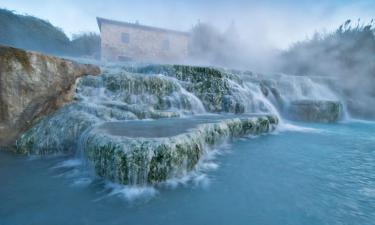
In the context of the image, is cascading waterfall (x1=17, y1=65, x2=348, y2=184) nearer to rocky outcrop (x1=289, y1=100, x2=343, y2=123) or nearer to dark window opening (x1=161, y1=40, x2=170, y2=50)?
rocky outcrop (x1=289, y1=100, x2=343, y2=123)

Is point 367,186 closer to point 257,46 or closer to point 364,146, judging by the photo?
point 364,146

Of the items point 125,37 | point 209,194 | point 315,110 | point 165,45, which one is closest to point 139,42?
point 125,37

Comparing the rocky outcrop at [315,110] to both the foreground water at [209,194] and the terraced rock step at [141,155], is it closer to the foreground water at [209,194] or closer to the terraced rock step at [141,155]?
the foreground water at [209,194]

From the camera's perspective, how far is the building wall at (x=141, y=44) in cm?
1684

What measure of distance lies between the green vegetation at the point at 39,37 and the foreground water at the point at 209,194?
760 inches

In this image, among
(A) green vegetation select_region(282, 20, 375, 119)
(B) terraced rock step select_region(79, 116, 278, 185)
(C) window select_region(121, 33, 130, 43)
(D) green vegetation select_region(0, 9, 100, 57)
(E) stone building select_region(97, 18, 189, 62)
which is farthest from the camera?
(D) green vegetation select_region(0, 9, 100, 57)

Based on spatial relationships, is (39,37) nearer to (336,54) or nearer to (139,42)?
(139,42)

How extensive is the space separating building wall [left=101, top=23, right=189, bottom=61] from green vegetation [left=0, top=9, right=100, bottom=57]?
12.0ft

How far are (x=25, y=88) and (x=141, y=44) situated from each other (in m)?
14.9

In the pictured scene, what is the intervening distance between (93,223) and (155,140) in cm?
103

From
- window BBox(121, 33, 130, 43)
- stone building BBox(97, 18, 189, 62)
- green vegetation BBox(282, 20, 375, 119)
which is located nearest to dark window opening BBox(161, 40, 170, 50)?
stone building BBox(97, 18, 189, 62)

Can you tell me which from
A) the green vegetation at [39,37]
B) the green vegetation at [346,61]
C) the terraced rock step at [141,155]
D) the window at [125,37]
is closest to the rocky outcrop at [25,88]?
the terraced rock step at [141,155]

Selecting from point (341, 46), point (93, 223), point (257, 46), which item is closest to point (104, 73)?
point (93, 223)

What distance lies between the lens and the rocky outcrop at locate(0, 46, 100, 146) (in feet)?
12.0
